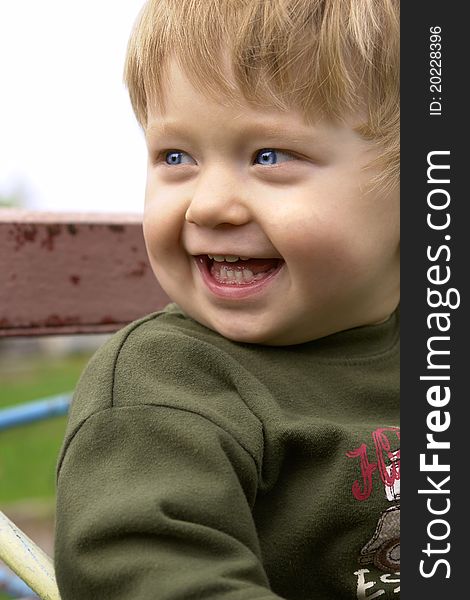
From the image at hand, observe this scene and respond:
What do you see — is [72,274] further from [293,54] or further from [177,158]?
[293,54]

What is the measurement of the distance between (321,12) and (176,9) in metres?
0.17

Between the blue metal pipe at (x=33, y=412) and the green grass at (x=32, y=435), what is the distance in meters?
1.50

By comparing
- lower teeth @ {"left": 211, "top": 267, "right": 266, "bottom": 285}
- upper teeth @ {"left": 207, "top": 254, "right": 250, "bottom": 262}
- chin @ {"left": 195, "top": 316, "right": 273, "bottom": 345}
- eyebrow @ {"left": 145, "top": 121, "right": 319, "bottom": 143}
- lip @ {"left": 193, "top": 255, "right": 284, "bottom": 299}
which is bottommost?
chin @ {"left": 195, "top": 316, "right": 273, "bottom": 345}

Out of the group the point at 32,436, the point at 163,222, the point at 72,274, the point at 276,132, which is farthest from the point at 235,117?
the point at 32,436

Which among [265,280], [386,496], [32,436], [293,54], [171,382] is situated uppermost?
[293,54]

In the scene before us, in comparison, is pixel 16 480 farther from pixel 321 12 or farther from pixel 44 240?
pixel 321 12

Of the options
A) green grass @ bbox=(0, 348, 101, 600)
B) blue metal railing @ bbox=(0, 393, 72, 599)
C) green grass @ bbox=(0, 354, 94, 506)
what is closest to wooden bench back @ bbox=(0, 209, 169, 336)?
blue metal railing @ bbox=(0, 393, 72, 599)

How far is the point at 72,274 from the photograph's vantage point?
5.62ft

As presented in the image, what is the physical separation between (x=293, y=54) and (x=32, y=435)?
6.32 meters

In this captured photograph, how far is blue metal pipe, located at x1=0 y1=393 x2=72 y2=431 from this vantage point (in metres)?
1.84

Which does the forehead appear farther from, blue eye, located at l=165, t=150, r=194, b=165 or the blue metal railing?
the blue metal railing

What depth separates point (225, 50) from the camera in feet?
4.05

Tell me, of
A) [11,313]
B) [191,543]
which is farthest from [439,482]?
[11,313]

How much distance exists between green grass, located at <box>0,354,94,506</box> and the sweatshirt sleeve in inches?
90.9
